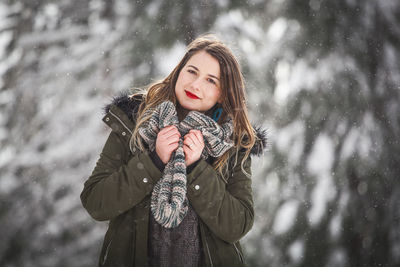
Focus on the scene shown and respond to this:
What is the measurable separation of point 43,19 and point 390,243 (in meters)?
3.31

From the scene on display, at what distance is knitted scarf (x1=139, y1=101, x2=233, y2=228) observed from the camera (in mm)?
1066

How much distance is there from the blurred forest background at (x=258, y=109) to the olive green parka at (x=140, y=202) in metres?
1.36

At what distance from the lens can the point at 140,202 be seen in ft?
4.00

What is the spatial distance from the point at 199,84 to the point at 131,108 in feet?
1.03

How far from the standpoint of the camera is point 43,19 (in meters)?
2.55

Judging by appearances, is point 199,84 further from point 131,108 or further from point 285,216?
point 285,216

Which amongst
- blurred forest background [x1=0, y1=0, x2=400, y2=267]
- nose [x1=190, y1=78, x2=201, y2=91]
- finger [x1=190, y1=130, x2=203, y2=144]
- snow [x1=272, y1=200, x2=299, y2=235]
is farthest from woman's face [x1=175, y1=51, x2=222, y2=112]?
snow [x1=272, y1=200, x2=299, y2=235]

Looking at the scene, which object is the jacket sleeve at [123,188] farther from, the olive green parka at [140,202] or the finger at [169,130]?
the finger at [169,130]

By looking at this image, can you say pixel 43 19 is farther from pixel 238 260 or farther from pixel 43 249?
pixel 238 260

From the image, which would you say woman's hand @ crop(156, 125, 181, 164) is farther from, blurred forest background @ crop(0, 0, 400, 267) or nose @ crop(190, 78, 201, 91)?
blurred forest background @ crop(0, 0, 400, 267)

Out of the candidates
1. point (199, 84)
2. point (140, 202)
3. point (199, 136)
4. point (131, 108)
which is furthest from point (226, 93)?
point (140, 202)

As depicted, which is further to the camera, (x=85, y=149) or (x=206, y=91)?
(x=85, y=149)

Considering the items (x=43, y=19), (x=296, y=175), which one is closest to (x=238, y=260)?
(x=296, y=175)

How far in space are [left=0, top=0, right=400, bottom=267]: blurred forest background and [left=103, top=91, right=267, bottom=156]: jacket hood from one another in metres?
1.13
